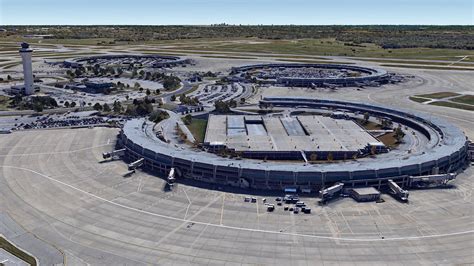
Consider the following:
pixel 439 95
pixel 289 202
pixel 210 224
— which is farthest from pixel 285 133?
pixel 439 95

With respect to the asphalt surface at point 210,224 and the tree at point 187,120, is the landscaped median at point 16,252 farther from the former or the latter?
the tree at point 187,120

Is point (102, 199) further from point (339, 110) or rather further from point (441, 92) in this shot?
point (441, 92)

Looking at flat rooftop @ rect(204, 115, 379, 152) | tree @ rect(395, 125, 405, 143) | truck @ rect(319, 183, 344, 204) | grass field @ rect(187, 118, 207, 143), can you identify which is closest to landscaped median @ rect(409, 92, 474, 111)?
tree @ rect(395, 125, 405, 143)

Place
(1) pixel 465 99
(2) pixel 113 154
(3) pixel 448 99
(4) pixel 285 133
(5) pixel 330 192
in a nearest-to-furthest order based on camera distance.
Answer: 1. (5) pixel 330 192
2. (2) pixel 113 154
3. (4) pixel 285 133
4. (1) pixel 465 99
5. (3) pixel 448 99

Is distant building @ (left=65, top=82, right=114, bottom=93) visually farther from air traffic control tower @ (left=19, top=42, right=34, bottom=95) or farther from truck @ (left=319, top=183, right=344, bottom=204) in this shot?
truck @ (left=319, top=183, right=344, bottom=204)

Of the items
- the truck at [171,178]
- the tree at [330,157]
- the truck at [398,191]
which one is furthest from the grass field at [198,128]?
the truck at [398,191]

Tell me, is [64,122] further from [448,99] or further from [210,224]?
[448,99]

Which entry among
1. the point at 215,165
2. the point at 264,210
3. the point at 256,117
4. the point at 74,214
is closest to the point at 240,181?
the point at 215,165
